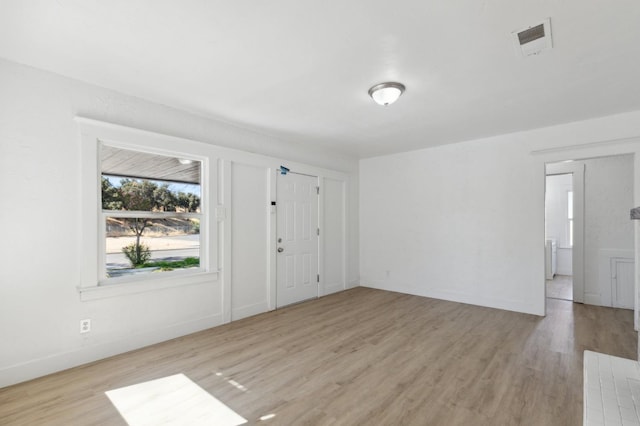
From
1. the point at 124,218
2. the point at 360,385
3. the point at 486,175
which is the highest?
the point at 486,175

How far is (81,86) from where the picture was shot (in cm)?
288

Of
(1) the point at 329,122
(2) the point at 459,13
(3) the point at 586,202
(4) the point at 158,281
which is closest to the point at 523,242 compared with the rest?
(3) the point at 586,202

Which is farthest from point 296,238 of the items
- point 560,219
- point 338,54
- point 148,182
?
point 560,219

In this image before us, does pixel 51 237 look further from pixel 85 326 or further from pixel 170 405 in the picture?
pixel 170 405

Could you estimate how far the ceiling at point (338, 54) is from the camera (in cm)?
191

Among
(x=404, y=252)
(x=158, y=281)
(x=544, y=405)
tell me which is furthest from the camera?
(x=404, y=252)

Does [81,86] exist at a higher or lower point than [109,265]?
higher

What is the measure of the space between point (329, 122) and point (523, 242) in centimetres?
333

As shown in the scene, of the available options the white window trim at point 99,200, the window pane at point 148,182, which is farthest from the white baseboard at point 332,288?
the window pane at point 148,182

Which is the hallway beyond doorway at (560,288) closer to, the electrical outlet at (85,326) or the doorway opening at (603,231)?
the doorway opening at (603,231)

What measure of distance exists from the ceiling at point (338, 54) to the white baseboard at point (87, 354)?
255 centimetres

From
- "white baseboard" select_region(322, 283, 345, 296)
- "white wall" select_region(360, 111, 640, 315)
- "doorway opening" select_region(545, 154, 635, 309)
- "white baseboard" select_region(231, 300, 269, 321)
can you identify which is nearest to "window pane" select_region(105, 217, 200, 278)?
"white baseboard" select_region(231, 300, 269, 321)

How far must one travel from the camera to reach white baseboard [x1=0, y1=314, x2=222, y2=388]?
2521 millimetres

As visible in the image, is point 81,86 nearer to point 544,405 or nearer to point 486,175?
point 544,405
